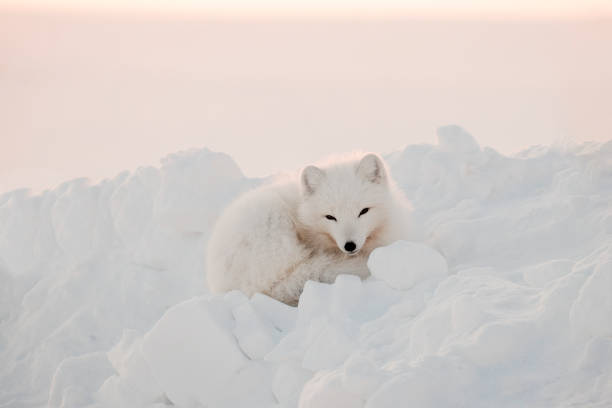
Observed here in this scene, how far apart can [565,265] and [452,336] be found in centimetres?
85

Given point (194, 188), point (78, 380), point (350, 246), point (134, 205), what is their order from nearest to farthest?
1. point (350, 246)
2. point (78, 380)
3. point (194, 188)
4. point (134, 205)

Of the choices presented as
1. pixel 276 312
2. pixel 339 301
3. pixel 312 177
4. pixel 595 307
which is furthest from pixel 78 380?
pixel 595 307

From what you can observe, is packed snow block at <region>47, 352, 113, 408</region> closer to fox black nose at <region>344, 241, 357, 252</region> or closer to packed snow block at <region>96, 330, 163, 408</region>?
packed snow block at <region>96, 330, 163, 408</region>

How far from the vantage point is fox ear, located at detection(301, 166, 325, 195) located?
161 inches

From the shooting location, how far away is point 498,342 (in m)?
2.23

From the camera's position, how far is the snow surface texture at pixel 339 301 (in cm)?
217

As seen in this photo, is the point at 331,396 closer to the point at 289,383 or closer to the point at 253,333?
the point at 289,383

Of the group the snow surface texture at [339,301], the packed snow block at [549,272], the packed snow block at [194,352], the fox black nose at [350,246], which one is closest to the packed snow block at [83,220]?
the snow surface texture at [339,301]

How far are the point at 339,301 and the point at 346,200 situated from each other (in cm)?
101

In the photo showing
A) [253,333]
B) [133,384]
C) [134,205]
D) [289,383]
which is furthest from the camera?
[134,205]

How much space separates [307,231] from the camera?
13.8 ft

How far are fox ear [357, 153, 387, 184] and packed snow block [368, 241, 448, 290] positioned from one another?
83 centimetres

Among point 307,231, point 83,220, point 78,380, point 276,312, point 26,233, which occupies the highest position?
point 307,231

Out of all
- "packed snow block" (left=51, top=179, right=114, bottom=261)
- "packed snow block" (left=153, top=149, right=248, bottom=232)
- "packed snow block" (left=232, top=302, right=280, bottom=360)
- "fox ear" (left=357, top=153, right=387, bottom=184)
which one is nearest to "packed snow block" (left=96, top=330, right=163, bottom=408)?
"packed snow block" (left=232, top=302, right=280, bottom=360)
